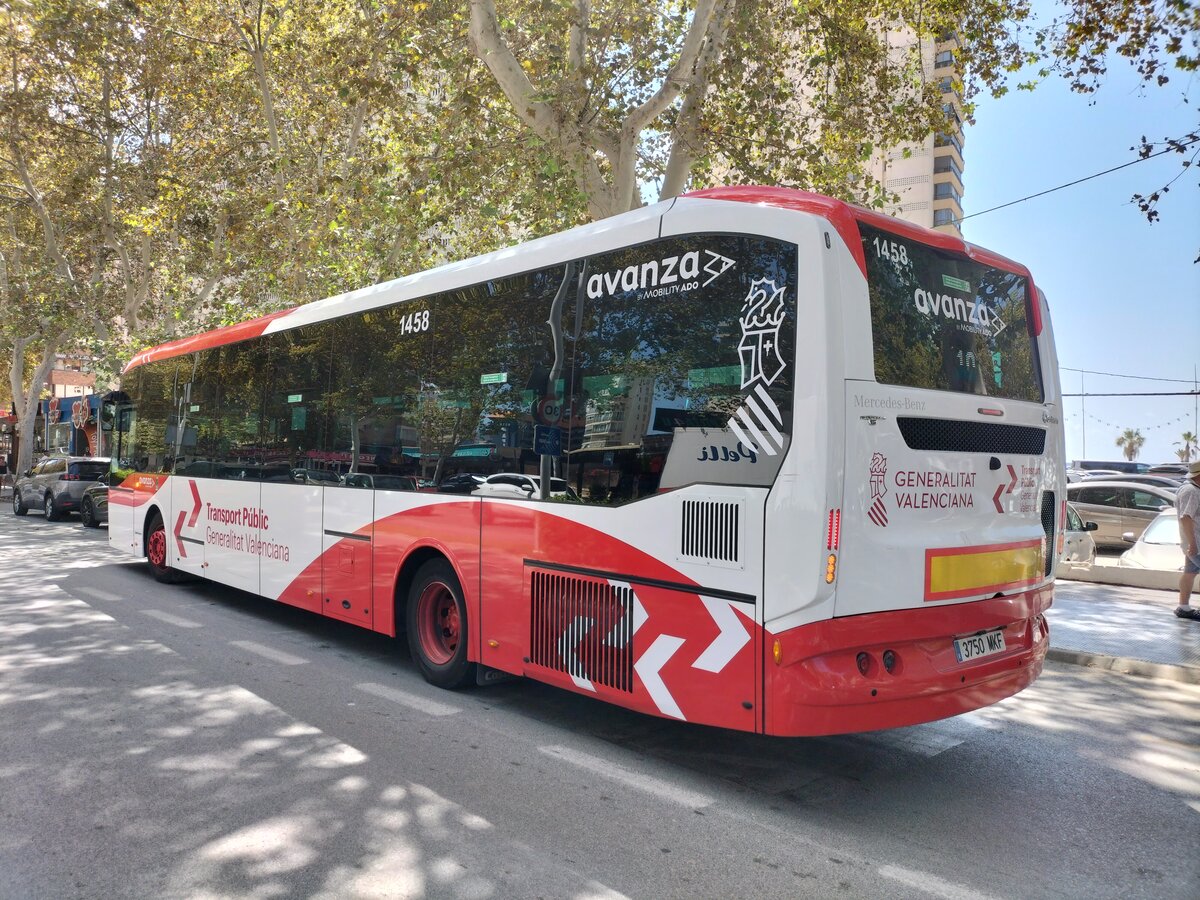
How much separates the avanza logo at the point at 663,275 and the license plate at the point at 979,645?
2.29 m

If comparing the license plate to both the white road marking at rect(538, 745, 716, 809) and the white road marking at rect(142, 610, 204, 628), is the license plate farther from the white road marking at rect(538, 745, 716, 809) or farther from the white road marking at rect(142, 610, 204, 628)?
the white road marking at rect(142, 610, 204, 628)

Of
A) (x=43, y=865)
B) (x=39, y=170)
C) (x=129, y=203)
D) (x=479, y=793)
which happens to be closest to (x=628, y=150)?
(x=479, y=793)

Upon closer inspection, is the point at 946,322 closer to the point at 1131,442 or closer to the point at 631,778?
the point at 631,778

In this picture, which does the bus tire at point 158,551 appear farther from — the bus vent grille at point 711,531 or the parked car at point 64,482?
the parked car at point 64,482

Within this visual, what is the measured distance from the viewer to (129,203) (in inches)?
888

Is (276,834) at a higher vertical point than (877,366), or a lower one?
lower

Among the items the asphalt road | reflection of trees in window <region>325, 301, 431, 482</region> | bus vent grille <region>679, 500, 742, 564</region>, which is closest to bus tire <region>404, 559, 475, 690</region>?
the asphalt road

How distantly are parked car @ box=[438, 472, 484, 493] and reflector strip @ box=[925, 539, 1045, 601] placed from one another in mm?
2913

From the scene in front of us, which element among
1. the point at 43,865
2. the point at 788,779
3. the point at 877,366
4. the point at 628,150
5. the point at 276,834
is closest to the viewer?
the point at 43,865

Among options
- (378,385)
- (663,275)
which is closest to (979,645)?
(663,275)

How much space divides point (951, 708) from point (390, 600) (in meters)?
4.15

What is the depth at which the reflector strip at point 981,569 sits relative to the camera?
449cm

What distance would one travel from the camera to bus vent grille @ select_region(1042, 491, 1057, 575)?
5.33 metres

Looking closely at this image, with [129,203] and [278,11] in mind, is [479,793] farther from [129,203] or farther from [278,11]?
[129,203]
